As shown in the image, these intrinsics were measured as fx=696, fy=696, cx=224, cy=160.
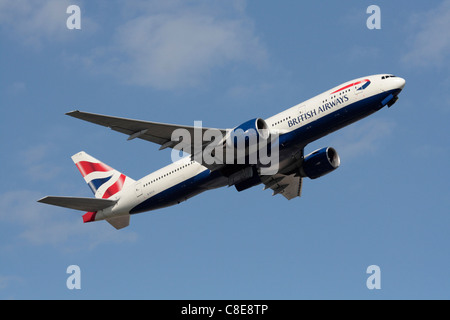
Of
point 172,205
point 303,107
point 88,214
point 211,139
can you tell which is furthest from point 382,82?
point 88,214

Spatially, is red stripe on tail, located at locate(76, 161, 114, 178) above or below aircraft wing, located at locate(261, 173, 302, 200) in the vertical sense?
above

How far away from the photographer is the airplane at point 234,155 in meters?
41.7

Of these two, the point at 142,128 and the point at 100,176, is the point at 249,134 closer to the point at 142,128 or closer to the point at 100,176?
the point at 142,128

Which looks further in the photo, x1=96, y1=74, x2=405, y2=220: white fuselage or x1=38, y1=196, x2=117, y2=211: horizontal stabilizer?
x1=38, y1=196, x2=117, y2=211: horizontal stabilizer

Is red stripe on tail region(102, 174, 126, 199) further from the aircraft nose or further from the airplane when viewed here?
the aircraft nose

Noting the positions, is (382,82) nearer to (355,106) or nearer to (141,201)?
(355,106)

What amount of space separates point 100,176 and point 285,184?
1361 centimetres

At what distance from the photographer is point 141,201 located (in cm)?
4669

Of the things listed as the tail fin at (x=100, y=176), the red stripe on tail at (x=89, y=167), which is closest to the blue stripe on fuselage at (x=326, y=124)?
the tail fin at (x=100, y=176)

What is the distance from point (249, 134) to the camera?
40.9 m

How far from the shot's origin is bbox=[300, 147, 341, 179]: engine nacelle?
157ft

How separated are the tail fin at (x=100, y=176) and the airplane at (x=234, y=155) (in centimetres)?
8

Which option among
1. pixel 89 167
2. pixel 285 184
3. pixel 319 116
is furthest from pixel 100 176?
pixel 319 116

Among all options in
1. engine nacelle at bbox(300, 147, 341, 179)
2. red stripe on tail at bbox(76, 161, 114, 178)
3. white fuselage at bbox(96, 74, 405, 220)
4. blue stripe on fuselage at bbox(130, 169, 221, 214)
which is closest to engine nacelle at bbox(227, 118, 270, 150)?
white fuselage at bbox(96, 74, 405, 220)
